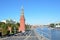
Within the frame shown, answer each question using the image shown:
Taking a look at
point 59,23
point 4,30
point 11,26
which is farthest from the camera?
point 59,23

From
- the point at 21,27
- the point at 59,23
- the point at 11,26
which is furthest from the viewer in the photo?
the point at 59,23

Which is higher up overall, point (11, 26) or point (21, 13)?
point (21, 13)

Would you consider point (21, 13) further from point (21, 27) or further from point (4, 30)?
point (4, 30)

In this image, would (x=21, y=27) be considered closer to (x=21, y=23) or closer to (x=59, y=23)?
(x=21, y=23)

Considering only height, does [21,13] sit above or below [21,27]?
above

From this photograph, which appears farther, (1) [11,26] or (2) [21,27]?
(2) [21,27]

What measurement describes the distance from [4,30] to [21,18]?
53427mm

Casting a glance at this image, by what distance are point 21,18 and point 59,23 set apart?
168ft

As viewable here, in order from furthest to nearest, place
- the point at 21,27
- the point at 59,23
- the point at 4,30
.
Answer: the point at 59,23 → the point at 21,27 → the point at 4,30

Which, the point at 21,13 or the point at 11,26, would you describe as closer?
the point at 11,26

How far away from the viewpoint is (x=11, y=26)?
6906 centimetres

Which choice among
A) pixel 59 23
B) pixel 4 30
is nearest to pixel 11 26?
pixel 4 30

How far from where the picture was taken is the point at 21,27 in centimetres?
10169

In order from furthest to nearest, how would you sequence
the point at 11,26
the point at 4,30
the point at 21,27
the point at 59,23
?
the point at 59,23
the point at 21,27
the point at 11,26
the point at 4,30
